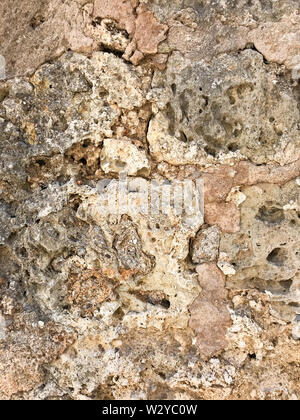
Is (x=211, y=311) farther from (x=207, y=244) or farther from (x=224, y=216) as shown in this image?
(x=224, y=216)

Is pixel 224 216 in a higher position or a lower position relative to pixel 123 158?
lower

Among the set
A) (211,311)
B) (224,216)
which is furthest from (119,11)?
(211,311)

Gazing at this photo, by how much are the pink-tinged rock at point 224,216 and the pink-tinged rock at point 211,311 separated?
23 centimetres

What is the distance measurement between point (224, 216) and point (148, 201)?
0.43 m

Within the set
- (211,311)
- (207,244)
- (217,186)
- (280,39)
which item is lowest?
(211,311)

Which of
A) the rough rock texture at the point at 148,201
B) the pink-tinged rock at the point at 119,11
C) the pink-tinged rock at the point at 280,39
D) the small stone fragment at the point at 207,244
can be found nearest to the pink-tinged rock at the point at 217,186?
the rough rock texture at the point at 148,201

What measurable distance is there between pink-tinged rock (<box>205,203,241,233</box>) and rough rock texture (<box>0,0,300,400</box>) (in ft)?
0.04

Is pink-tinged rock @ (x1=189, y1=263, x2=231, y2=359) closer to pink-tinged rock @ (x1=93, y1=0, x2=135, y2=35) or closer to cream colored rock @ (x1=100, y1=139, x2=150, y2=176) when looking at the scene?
cream colored rock @ (x1=100, y1=139, x2=150, y2=176)

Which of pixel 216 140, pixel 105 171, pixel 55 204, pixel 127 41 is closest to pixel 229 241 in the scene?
pixel 216 140

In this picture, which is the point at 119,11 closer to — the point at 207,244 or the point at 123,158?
the point at 123,158

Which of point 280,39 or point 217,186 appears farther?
point 217,186

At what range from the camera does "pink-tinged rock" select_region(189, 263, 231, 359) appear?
112 inches


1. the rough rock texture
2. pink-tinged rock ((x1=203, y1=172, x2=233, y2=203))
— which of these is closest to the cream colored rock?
the rough rock texture

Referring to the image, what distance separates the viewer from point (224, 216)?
282cm
